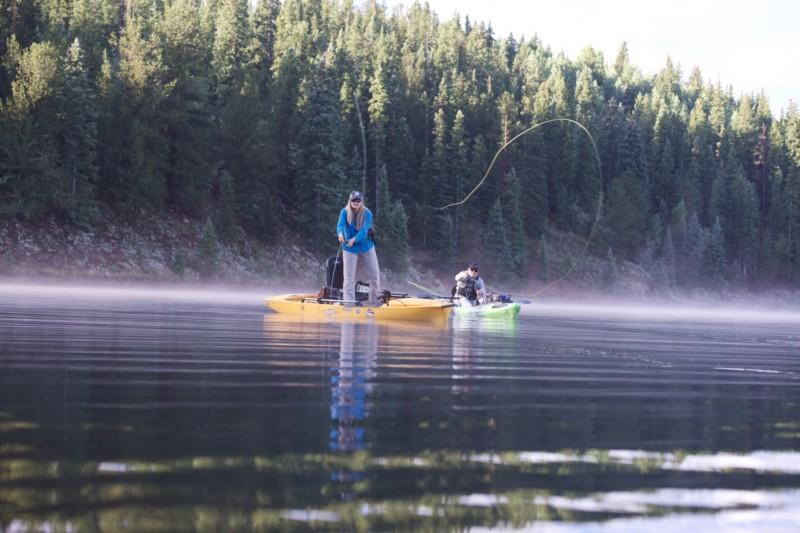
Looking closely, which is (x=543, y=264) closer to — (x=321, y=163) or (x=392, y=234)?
(x=392, y=234)

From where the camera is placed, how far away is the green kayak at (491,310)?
86.8ft

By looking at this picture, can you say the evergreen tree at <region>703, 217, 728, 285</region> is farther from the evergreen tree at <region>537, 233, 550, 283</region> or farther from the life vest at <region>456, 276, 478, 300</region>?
the life vest at <region>456, 276, 478, 300</region>

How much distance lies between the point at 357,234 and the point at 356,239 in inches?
4.7

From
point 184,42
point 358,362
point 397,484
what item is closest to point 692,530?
point 397,484

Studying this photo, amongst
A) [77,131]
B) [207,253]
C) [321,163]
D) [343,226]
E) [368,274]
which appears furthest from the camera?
[321,163]

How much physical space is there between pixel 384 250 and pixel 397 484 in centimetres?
7458

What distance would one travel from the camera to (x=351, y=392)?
7.37m

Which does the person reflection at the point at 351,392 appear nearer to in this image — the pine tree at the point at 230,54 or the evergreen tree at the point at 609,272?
the pine tree at the point at 230,54

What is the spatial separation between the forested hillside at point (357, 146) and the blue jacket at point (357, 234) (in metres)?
8.71

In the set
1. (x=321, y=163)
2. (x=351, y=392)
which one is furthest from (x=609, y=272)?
(x=351, y=392)

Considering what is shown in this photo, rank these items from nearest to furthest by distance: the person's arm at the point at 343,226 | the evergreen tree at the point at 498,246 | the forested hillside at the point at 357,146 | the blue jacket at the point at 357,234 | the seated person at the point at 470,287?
the person's arm at the point at 343,226
the blue jacket at the point at 357,234
the seated person at the point at 470,287
the forested hillside at the point at 357,146
the evergreen tree at the point at 498,246

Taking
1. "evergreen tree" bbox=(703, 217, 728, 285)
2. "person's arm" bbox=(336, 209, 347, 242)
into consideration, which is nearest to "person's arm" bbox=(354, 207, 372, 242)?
"person's arm" bbox=(336, 209, 347, 242)

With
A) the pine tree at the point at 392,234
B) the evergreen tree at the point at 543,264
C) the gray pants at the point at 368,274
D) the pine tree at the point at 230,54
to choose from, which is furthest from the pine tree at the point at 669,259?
the gray pants at the point at 368,274

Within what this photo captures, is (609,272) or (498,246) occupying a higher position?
(498,246)
